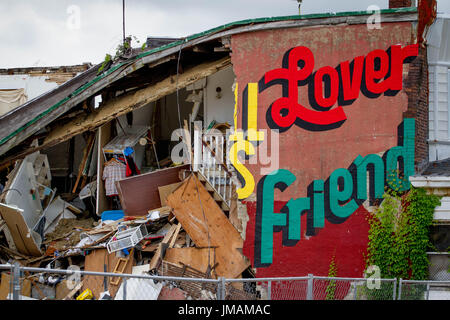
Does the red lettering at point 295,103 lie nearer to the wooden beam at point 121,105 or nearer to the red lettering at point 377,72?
the red lettering at point 377,72

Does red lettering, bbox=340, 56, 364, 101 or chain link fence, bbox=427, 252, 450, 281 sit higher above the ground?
red lettering, bbox=340, 56, 364, 101

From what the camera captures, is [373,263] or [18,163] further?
[18,163]

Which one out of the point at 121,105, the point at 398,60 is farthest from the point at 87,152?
the point at 398,60

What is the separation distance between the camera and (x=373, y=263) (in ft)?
38.1

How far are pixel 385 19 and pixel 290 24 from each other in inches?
83.2

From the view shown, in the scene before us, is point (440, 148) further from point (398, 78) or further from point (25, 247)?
point (25, 247)

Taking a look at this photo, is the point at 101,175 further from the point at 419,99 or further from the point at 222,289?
the point at 419,99

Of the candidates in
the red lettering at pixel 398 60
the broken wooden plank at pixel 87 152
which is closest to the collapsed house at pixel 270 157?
the red lettering at pixel 398 60

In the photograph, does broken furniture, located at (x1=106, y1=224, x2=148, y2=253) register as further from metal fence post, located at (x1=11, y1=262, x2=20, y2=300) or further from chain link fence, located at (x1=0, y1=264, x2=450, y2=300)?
metal fence post, located at (x1=11, y1=262, x2=20, y2=300)

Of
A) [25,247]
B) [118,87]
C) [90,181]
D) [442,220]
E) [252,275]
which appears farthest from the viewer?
[90,181]

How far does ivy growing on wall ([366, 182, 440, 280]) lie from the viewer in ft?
37.6

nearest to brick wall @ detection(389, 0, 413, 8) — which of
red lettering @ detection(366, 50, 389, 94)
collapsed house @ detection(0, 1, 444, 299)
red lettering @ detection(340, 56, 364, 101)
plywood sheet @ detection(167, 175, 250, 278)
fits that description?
collapsed house @ detection(0, 1, 444, 299)

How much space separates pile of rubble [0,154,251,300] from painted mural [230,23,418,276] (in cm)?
93

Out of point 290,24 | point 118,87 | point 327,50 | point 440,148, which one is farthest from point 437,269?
point 118,87
